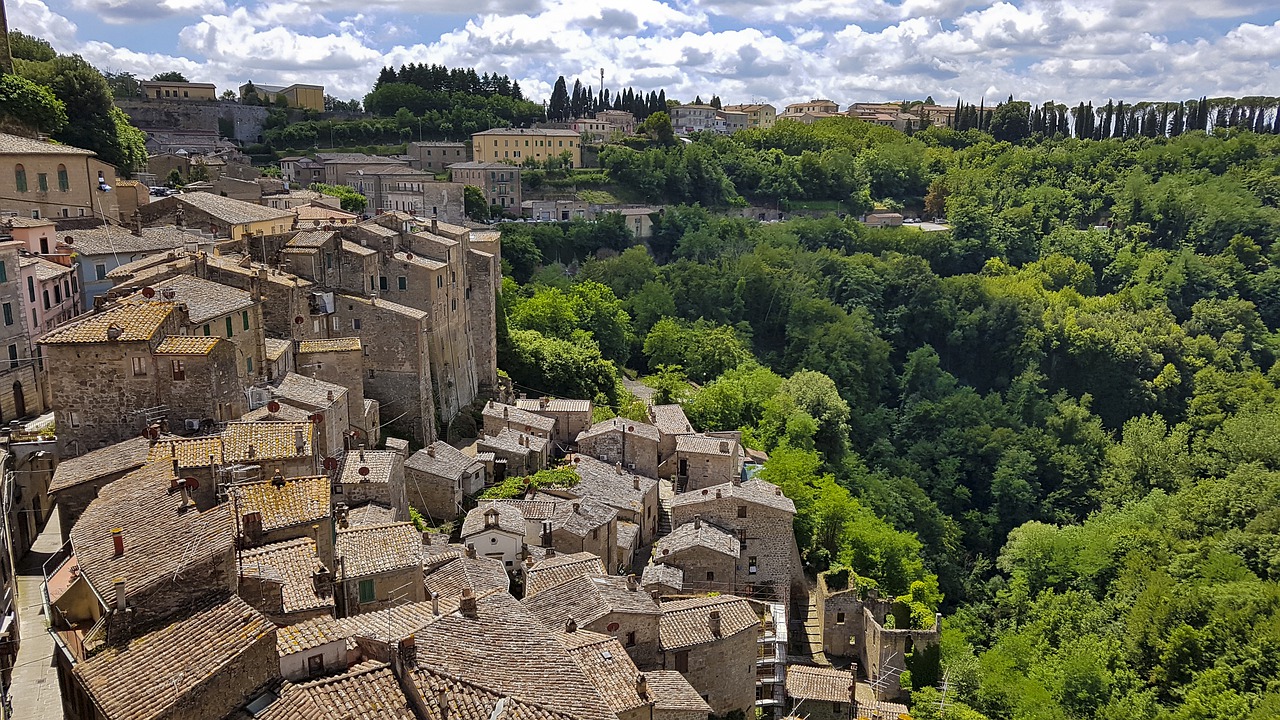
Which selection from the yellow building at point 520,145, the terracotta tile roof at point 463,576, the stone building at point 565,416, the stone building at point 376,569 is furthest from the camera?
the yellow building at point 520,145

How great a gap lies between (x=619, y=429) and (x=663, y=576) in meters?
10.1

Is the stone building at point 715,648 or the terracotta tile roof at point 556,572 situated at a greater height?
the terracotta tile roof at point 556,572

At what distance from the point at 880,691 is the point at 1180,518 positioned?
23811mm

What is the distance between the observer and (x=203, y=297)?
24.1 meters

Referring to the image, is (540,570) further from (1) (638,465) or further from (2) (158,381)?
(1) (638,465)

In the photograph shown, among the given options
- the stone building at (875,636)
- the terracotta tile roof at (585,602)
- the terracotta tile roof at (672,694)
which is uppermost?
the terracotta tile roof at (585,602)

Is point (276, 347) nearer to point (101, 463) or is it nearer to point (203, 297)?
point (203, 297)

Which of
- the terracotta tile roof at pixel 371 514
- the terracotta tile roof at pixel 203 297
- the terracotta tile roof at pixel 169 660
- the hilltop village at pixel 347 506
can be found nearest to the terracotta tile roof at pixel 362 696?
the hilltop village at pixel 347 506

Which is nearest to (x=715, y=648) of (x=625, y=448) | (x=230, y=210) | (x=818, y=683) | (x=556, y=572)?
(x=556, y=572)

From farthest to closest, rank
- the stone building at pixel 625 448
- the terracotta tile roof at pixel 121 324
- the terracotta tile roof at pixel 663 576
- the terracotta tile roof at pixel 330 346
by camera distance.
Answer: the stone building at pixel 625 448 → the terracotta tile roof at pixel 663 576 → the terracotta tile roof at pixel 330 346 → the terracotta tile roof at pixel 121 324

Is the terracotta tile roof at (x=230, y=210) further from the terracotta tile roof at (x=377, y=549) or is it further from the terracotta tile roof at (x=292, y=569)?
the terracotta tile roof at (x=292, y=569)

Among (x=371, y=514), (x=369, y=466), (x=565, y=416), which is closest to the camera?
(x=371, y=514)

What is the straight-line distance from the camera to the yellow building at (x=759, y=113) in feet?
483

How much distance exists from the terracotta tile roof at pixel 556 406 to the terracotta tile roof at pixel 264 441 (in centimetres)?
1962
